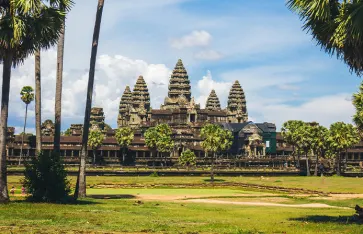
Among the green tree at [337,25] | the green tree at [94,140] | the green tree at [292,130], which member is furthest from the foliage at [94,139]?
the green tree at [337,25]

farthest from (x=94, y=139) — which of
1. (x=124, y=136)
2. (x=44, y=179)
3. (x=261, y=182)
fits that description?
(x=44, y=179)

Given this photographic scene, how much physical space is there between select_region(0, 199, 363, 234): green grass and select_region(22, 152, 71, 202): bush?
8.18 feet

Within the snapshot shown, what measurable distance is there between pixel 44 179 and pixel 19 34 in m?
9.53

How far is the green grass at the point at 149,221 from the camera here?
2330 cm

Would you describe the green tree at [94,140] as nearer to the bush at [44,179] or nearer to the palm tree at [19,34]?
the bush at [44,179]

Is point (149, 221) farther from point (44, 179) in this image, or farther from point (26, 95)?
point (26, 95)

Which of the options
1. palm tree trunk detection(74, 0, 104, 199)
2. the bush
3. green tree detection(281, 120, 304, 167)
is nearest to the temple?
green tree detection(281, 120, 304, 167)

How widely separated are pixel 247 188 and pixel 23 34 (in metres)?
46.4

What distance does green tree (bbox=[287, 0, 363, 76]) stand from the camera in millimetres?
23875

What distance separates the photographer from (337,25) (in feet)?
84.6

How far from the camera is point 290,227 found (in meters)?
24.9

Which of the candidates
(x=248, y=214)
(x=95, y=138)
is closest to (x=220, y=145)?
(x=95, y=138)

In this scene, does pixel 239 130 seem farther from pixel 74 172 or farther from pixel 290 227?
pixel 290 227

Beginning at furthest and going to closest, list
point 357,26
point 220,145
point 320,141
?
point 320,141 → point 220,145 → point 357,26
